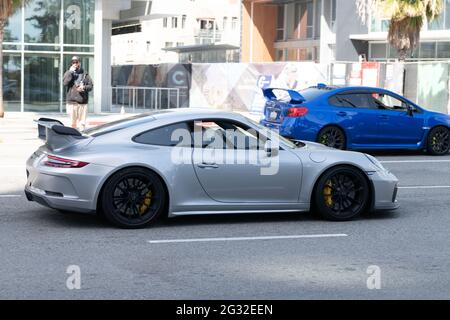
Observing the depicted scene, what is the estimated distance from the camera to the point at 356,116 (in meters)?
16.4

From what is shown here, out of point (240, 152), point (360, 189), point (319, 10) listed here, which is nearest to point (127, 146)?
point (240, 152)

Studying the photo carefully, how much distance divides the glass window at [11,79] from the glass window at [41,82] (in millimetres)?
288

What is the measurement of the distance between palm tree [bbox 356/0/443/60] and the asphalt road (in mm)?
20975

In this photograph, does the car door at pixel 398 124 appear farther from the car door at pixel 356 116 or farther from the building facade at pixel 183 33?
the building facade at pixel 183 33

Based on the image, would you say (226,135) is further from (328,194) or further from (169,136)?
(328,194)

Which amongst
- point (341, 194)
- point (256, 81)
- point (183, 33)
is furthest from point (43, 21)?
point (183, 33)

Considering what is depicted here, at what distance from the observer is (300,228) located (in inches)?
348

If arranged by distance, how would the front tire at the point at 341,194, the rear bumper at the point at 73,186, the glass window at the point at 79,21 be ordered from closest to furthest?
the rear bumper at the point at 73,186
the front tire at the point at 341,194
the glass window at the point at 79,21

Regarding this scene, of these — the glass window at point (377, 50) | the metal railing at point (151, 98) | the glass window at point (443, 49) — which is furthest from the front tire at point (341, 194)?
the glass window at point (377, 50)

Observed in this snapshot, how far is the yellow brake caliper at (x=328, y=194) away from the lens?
9.07 meters

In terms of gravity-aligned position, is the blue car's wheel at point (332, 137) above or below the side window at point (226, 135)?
below
